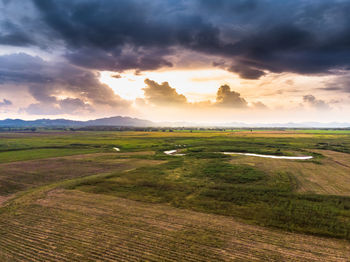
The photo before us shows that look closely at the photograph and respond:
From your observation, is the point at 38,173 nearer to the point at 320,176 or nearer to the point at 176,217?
the point at 176,217

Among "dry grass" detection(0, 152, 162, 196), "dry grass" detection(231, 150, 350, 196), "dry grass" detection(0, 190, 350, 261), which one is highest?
"dry grass" detection(231, 150, 350, 196)

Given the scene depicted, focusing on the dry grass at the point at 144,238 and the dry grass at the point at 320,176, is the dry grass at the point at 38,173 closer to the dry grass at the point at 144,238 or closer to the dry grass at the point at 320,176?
the dry grass at the point at 144,238

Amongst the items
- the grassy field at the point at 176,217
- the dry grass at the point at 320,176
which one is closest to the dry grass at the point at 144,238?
the grassy field at the point at 176,217

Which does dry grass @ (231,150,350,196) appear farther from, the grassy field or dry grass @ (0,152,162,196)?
dry grass @ (0,152,162,196)

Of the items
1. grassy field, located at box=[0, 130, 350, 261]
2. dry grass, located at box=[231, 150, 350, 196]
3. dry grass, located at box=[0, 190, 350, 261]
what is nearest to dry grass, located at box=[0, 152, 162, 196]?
grassy field, located at box=[0, 130, 350, 261]

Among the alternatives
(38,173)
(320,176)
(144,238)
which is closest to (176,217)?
(144,238)

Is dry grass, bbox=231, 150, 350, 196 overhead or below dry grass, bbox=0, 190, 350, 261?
overhead

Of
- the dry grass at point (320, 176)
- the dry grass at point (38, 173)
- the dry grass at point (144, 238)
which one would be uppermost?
the dry grass at point (320, 176)

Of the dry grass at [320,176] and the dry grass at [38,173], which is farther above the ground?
the dry grass at [320,176]
